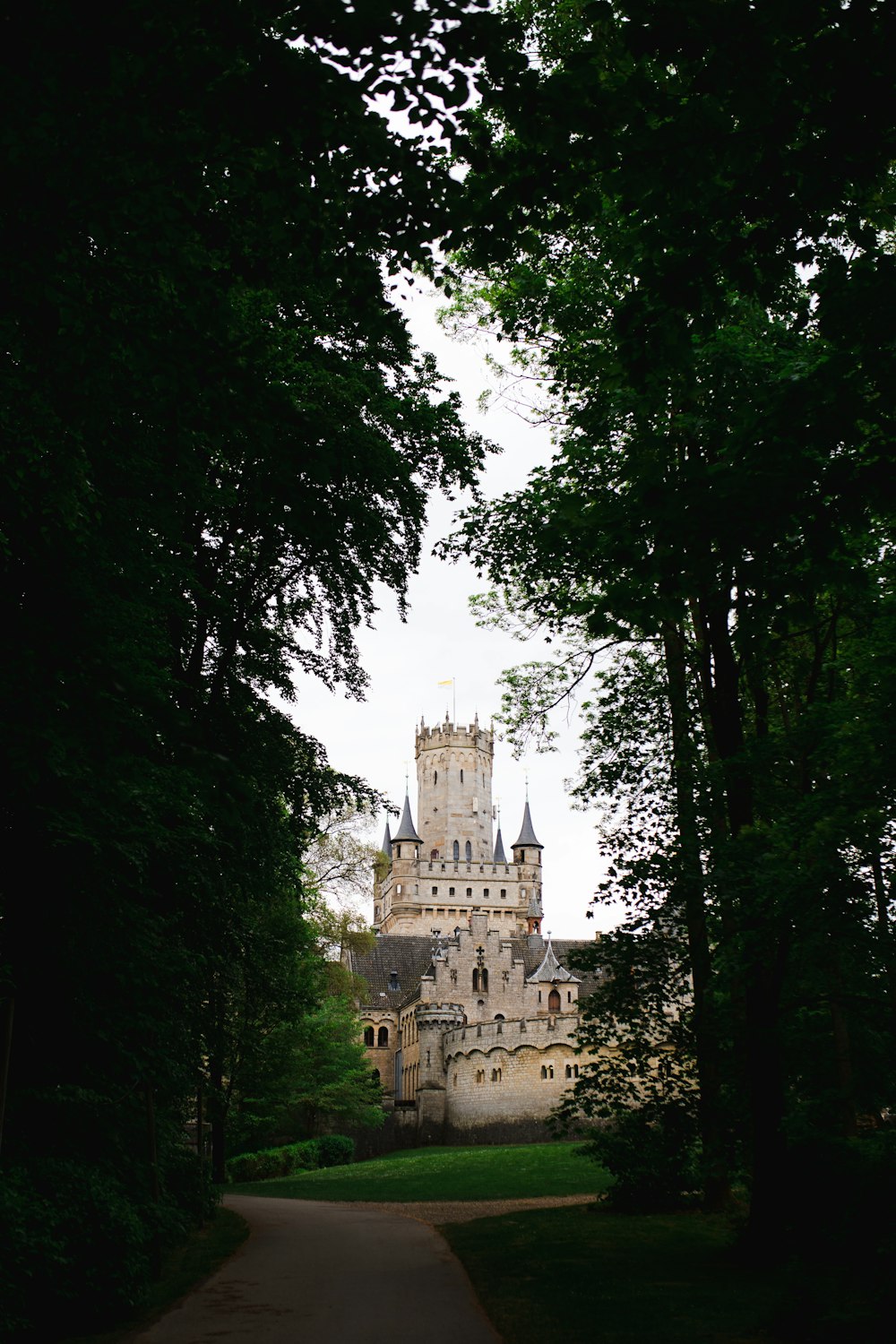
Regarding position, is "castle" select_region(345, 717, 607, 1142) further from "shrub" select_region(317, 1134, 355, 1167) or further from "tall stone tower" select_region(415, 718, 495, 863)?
"shrub" select_region(317, 1134, 355, 1167)

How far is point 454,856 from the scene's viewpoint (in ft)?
336

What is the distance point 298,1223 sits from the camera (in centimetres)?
2130

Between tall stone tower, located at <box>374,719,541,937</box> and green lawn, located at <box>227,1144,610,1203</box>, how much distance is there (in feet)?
192

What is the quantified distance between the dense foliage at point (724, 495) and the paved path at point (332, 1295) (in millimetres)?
3710

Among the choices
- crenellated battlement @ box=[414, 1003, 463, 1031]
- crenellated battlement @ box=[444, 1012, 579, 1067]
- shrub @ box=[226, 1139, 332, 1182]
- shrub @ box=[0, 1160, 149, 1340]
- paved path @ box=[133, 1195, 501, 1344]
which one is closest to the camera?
shrub @ box=[0, 1160, 149, 1340]

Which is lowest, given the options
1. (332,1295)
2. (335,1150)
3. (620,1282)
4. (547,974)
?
(335,1150)

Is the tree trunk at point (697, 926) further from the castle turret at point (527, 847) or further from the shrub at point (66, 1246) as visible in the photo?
the castle turret at point (527, 847)

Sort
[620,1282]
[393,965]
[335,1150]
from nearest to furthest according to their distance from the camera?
[620,1282] → [335,1150] → [393,965]

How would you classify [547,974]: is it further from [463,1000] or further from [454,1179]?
[454,1179]

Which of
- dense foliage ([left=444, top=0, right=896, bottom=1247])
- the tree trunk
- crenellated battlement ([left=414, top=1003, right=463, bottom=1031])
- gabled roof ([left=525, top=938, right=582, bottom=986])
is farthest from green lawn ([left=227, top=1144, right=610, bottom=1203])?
gabled roof ([left=525, top=938, right=582, bottom=986])

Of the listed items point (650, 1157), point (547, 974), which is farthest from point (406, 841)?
point (650, 1157)

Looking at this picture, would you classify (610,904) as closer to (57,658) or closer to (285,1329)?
(285,1329)

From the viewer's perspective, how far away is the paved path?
1034cm

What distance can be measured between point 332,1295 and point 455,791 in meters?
92.4
